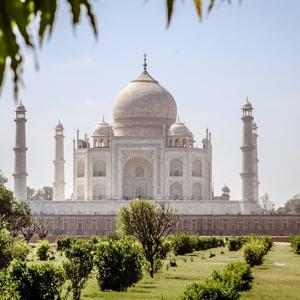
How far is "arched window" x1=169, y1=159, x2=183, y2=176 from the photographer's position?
58.0m

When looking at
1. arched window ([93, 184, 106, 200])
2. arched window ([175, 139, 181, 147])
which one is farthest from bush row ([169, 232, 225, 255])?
arched window ([175, 139, 181, 147])

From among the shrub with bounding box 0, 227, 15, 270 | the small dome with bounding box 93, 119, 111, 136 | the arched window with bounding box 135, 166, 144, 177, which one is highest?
the small dome with bounding box 93, 119, 111, 136

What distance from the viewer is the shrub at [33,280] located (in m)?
11.2

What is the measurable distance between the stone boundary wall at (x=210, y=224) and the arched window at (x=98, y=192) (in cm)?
601

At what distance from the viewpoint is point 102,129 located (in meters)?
60.2

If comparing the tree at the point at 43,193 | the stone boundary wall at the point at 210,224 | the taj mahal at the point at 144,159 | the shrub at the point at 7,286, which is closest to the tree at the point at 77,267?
the shrub at the point at 7,286

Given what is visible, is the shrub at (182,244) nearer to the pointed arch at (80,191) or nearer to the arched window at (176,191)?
the arched window at (176,191)

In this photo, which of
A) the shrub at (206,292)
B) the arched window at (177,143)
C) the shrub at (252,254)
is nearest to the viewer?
the shrub at (206,292)

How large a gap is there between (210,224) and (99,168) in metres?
11.1

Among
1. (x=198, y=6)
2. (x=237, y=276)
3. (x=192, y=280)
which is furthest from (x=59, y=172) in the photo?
(x=198, y=6)

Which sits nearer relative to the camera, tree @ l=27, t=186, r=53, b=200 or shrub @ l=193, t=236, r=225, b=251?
shrub @ l=193, t=236, r=225, b=251

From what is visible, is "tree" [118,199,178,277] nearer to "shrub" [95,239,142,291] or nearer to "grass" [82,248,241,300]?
"grass" [82,248,241,300]

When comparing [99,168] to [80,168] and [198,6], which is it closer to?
[80,168]

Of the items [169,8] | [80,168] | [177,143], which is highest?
[177,143]
